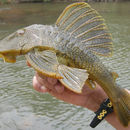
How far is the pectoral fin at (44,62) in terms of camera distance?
154 cm

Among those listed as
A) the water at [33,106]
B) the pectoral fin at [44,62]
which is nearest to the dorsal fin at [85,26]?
the pectoral fin at [44,62]

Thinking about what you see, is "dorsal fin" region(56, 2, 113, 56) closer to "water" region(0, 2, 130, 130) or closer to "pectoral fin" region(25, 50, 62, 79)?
"pectoral fin" region(25, 50, 62, 79)

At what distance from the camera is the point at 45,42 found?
1766mm

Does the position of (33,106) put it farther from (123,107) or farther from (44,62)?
(44,62)

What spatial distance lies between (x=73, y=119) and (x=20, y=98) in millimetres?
1568

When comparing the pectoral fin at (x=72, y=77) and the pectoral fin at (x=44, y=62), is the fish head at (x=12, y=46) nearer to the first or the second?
the pectoral fin at (x=44, y=62)

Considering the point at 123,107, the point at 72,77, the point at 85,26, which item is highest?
the point at 85,26

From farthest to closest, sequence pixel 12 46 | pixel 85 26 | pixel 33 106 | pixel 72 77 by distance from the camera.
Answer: pixel 33 106 → pixel 85 26 → pixel 12 46 → pixel 72 77

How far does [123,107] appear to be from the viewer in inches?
77.0

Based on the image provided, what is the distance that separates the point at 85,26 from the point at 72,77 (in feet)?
1.97

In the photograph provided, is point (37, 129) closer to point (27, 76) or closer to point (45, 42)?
point (27, 76)

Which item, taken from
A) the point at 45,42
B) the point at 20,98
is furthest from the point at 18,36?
the point at 20,98

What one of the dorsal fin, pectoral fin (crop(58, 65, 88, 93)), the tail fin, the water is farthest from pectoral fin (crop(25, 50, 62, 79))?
the water

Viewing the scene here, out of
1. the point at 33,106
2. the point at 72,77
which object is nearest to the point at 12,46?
the point at 72,77
